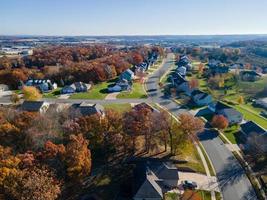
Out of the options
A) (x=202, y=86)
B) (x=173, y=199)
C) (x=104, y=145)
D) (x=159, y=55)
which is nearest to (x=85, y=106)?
(x=104, y=145)

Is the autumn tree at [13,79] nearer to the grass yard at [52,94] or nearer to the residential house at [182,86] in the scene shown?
the grass yard at [52,94]

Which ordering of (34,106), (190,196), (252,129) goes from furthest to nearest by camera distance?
(34,106), (252,129), (190,196)

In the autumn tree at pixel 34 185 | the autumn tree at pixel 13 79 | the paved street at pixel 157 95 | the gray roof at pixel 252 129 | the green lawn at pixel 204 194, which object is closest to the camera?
the autumn tree at pixel 34 185

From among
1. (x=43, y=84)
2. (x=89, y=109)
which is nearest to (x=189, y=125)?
(x=89, y=109)

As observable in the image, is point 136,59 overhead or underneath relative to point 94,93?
overhead

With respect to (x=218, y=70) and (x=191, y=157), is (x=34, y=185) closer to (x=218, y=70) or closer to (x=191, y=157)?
(x=191, y=157)

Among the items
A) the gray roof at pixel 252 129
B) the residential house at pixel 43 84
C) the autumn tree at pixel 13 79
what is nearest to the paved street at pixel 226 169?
the gray roof at pixel 252 129

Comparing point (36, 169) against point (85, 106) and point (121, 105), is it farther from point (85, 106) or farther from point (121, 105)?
point (121, 105)
